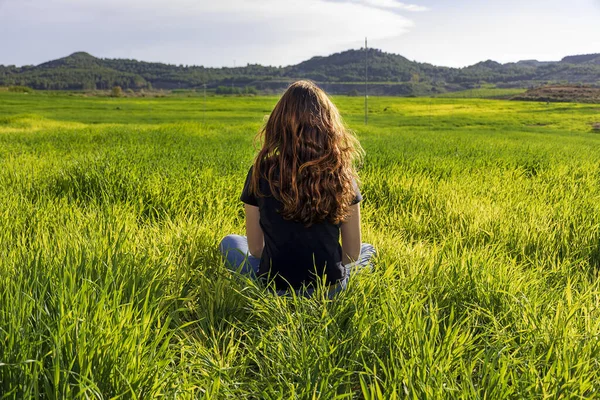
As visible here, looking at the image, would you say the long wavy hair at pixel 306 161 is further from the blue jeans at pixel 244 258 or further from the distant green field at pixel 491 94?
the distant green field at pixel 491 94

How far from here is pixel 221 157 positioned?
666cm

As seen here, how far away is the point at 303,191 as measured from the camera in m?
2.18

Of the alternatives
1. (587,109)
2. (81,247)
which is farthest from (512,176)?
(587,109)

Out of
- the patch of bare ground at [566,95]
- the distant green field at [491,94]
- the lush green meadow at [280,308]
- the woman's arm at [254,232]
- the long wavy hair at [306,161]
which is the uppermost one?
the distant green field at [491,94]

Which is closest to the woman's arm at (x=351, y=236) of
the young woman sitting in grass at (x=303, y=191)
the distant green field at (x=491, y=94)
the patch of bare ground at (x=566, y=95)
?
the young woman sitting in grass at (x=303, y=191)

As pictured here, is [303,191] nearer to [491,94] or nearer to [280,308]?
[280,308]

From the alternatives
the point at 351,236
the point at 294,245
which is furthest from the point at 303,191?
the point at 351,236

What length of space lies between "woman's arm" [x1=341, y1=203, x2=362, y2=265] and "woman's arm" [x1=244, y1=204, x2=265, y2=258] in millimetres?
485

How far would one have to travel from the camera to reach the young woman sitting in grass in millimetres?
2203

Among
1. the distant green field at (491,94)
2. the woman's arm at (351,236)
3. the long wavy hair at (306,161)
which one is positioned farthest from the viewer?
the distant green field at (491,94)

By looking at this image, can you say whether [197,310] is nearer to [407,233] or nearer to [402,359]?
[402,359]

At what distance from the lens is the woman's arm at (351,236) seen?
2.38 m

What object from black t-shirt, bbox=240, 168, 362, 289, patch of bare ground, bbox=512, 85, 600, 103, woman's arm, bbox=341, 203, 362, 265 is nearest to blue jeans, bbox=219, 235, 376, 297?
woman's arm, bbox=341, 203, 362, 265

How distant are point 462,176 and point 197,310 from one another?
4.93 m
